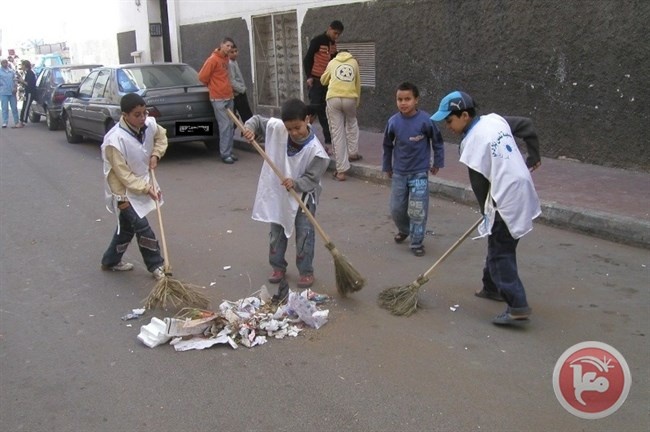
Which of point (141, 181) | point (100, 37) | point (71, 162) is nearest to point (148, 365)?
point (141, 181)

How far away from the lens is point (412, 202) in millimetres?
5527

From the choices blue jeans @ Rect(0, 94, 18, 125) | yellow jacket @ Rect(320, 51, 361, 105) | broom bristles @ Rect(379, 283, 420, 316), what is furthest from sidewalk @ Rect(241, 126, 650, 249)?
blue jeans @ Rect(0, 94, 18, 125)

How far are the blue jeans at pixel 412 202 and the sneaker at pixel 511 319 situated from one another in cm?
155

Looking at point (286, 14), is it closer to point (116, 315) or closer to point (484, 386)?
point (116, 315)

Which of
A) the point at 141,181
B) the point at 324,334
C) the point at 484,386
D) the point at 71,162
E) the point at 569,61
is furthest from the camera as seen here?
the point at 71,162

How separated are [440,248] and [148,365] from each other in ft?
9.63

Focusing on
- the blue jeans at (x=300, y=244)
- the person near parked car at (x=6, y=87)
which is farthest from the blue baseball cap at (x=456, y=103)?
the person near parked car at (x=6, y=87)

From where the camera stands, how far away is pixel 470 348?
151 inches

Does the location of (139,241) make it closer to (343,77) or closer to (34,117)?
(343,77)

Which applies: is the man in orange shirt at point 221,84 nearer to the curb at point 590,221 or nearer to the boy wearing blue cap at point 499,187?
the curb at point 590,221

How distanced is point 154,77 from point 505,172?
8.12 meters

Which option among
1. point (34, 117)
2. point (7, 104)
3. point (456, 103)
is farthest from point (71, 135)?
point (456, 103)

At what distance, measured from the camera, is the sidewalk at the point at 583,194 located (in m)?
5.80

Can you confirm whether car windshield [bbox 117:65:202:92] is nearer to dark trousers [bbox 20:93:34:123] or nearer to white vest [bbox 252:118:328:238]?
white vest [bbox 252:118:328:238]
